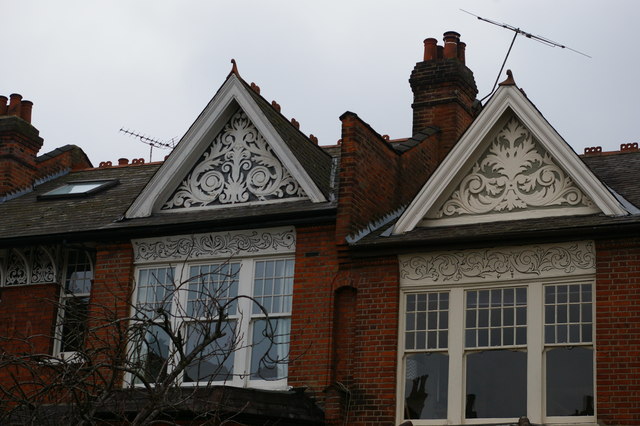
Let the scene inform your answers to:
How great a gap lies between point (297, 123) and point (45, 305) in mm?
6265

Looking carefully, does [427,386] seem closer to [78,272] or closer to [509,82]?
[509,82]

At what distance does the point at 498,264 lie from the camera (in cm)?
1869

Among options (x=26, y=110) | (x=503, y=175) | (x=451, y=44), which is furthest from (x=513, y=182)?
(x=26, y=110)

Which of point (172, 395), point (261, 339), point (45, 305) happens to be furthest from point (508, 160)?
point (45, 305)

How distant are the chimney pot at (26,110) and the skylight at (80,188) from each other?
239 cm

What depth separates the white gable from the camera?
18.9 meters

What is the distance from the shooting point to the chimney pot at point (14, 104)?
2798cm

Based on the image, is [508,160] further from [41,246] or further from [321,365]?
[41,246]

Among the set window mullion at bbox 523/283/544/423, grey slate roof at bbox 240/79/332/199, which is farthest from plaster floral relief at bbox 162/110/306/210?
window mullion at bbox 523/283/544/423

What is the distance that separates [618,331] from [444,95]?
7.74 m

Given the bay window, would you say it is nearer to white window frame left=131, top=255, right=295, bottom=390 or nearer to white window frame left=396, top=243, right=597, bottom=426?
white window frame left=131, top=255, right=295, bottom=390

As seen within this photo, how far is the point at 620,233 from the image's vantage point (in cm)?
1773

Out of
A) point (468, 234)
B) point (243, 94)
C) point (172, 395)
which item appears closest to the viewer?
point (172, 395)

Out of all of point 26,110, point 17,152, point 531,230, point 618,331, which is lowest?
point 618,331
